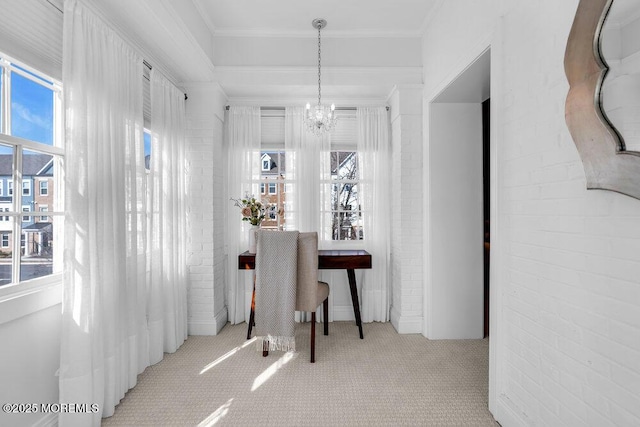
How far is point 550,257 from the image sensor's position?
139 centimetres

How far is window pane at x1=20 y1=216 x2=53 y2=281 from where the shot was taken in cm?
158

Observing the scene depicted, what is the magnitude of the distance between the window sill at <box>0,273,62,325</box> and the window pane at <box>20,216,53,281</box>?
5 cm

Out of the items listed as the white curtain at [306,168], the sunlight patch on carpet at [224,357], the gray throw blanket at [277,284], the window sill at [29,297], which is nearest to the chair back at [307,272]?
the gray throw blanket at [277,284]

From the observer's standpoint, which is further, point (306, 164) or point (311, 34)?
point (306, 164)

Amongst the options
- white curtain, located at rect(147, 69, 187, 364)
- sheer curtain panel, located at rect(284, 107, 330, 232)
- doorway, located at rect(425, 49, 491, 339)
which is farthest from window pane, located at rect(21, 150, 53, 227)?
doorway, located at rect(425, 49, 491, 339)

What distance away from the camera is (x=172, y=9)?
2055 millimetres

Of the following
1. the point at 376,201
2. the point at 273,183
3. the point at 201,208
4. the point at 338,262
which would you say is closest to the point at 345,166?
the point at 376,201

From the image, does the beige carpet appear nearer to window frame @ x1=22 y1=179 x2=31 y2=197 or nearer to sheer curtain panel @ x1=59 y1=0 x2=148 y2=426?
sheer curtain panel @ x1=59 y1=0 x2=148 y2=426

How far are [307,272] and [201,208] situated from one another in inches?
48.0

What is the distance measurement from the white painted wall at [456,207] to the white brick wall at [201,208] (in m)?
2.00

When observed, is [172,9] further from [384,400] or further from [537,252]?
[384,400]

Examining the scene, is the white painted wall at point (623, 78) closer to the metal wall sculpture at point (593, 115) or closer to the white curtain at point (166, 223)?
the metal wall sculpture at point (593, 115)

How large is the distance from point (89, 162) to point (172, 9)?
3.76 feet

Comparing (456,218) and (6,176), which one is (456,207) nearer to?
(456,218)
